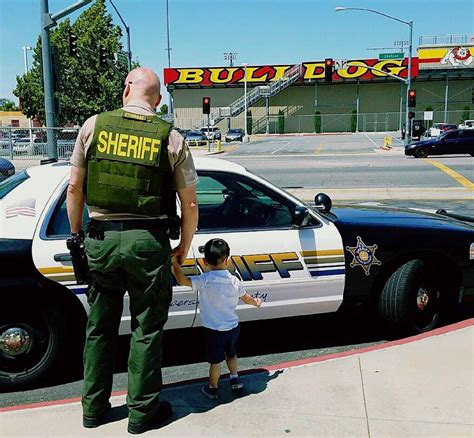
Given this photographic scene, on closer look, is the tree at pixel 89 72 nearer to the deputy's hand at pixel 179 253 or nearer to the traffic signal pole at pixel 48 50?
the traffic signal pole at pixel 48 50

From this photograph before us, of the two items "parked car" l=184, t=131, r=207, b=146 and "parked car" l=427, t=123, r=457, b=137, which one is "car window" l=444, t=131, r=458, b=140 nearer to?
"parked car" l=427, t=123, r=457, b=137

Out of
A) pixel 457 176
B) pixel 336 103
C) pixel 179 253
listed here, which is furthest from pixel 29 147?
pixel 336 103

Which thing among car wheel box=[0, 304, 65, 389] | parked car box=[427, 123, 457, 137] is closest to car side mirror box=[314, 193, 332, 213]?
car wheel box=[0, 304, 65, 389]

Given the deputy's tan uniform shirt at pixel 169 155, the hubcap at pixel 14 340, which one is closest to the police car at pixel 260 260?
the hubcap at pixel 14 340

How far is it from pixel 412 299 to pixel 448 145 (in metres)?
23.7

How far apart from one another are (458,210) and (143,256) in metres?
9.19

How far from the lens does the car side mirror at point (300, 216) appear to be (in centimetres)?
422

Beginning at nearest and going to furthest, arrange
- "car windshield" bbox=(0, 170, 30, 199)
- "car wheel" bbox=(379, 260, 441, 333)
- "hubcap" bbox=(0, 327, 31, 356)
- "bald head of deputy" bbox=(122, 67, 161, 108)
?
"bald head of deputy" bbox=(122, 67, 161, 108), "hubcap" bbox=(0, 327, 31, 356), "car windshield" bbox=(0, 170, 30, 199), "car wheel" bbox=(379, 260, 441, 333)

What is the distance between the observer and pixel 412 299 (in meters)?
4.55

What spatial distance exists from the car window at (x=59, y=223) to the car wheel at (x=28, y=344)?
0.49 meters

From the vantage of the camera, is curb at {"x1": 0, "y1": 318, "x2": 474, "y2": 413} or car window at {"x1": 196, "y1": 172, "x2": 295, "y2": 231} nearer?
curb at {"x1": 0, "y1": 318, "x2": 474, "y2": 413}

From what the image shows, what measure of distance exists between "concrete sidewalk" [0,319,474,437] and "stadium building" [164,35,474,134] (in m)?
59.2

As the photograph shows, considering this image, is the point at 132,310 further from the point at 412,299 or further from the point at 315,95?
the point at 315,95

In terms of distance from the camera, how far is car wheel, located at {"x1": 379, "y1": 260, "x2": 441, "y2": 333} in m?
4.48
